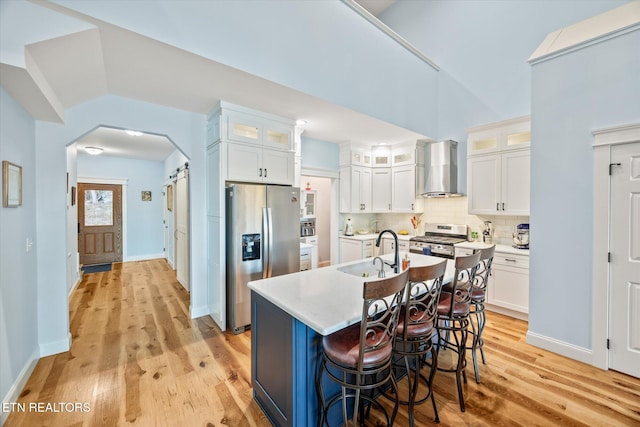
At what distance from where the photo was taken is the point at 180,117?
3.49 meters

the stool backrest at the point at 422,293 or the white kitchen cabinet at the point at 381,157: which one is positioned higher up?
the white kitchen cabinet at the point at 381,157

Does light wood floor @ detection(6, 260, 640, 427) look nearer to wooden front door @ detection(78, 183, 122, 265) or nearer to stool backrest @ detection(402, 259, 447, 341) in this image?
stool backrest @ detection(402, 259, 447, 341)

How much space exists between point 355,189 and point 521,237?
2.79 m

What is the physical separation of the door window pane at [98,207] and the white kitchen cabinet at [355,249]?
611 cm

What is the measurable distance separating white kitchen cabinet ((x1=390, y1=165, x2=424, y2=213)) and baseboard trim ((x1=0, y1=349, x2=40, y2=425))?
525 centimetres

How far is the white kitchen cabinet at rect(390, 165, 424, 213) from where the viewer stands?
16.7 feet

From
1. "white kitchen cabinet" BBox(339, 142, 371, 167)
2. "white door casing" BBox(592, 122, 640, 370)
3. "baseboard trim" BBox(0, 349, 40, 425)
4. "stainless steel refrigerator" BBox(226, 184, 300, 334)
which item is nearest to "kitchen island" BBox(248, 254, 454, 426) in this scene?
"stainless steel refrigerator" BBox(226, 184, 300, 334)

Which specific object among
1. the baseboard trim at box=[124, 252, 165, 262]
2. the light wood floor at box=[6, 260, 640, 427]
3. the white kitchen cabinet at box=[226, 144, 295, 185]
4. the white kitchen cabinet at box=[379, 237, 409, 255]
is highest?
the white kitchen cabinet at box=[226, 144, 295, 185]

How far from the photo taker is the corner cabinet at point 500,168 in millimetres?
3750

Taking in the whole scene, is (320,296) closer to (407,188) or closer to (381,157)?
(407,188)

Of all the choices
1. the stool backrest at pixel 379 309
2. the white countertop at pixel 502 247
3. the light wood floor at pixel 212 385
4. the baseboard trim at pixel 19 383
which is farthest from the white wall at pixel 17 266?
the white countertop at pixel 502 247

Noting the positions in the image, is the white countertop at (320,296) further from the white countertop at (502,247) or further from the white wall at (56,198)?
the white wall at (56,198)

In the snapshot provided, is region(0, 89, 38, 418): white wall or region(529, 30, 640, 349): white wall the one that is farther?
region(529, 30, 640, 349): white wall

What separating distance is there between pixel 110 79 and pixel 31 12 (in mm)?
973
